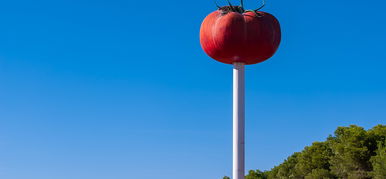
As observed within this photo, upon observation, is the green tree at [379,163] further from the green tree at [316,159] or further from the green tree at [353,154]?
the green tree at [316,159]

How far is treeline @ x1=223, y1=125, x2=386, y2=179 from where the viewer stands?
154 feet

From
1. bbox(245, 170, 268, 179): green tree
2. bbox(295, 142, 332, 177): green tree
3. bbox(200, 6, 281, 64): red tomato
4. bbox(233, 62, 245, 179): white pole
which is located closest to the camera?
bbox(200, 6, 281, 64): red tomato

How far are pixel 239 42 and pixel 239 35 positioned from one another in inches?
10.5

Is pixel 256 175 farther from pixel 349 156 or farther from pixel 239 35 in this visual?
pixel 239 35

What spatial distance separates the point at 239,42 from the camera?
23125 millimetres

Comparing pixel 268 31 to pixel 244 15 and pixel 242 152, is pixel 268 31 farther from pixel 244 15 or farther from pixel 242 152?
pixel 242 152

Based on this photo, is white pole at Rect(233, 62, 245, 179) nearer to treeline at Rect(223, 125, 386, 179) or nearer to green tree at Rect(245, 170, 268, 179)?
treeline at Rect(223, 125, 386, 179)

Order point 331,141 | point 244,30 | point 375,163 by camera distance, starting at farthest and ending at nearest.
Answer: point 331,141
point 375,163
point 244,30

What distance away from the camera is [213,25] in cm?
2361

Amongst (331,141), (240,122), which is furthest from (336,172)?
(240,122)

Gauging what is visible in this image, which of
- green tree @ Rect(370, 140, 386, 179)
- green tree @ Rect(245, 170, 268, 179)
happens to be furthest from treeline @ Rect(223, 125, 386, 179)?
green tree @ Rect(245, 170, 268, 179)

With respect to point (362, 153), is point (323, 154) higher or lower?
higher

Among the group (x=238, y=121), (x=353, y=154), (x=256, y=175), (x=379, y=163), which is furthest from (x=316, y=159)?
(x=238, y=121)

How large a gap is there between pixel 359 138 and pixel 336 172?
18.1 feet
